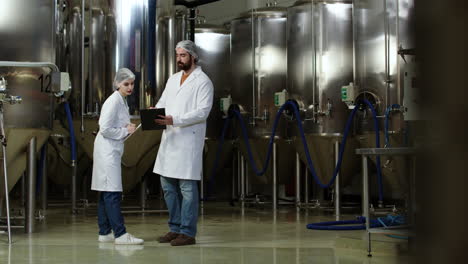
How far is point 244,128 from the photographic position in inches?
348

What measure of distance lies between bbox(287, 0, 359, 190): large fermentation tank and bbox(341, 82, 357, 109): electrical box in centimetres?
40

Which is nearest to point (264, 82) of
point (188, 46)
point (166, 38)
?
point (166, 38)

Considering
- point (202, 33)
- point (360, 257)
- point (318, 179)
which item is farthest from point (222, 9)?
point (360, 257)

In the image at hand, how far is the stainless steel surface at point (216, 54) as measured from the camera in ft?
32.6

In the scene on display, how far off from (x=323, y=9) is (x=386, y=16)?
127cm

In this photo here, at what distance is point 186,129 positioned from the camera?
4.70 meters

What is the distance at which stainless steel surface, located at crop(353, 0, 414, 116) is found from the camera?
6504 mm

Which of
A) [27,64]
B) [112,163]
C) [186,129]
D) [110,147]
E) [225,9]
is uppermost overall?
[225,9]

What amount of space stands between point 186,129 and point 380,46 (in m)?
2.92

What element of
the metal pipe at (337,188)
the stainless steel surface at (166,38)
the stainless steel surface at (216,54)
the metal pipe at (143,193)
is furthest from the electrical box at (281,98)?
the metal pipe at (143,193)

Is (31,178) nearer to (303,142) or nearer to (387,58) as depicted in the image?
(303,142)

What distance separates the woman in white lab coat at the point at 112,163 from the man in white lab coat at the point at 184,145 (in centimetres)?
30

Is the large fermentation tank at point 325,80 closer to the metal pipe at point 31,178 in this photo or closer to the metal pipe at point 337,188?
the metal pipe at point 337,188

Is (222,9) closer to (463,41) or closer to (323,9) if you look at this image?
(323,9)
